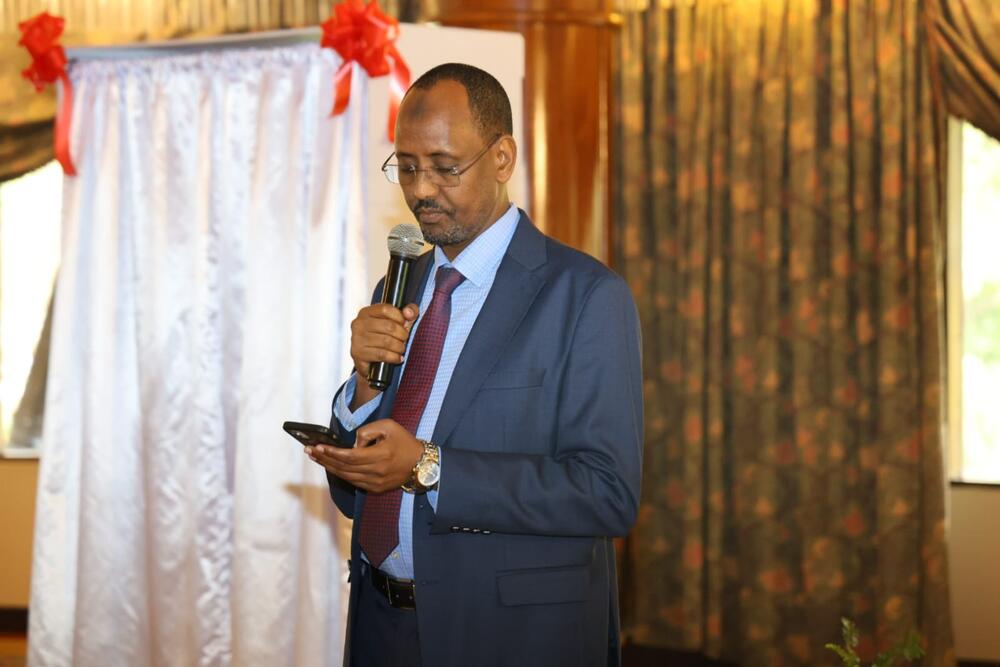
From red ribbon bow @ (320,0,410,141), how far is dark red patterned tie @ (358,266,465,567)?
126 cm

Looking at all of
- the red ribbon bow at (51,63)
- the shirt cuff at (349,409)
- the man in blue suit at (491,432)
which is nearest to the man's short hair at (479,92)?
the man in blue suit at (491,432)

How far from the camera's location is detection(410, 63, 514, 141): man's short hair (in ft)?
6.39

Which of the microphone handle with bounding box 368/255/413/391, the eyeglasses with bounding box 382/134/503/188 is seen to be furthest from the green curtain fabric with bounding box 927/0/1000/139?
the microphone handle with bounding box 368/255/413/391

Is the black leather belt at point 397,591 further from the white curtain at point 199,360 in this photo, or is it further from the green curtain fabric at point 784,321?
the green curtain fabric at point 784,321

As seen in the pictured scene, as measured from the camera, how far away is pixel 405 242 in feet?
6.54

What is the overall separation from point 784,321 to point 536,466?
10.4 feet

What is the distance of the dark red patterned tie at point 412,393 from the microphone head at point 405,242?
0.08 meters

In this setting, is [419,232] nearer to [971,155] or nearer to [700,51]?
[700,51]

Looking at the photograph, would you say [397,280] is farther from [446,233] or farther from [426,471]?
[426,471]

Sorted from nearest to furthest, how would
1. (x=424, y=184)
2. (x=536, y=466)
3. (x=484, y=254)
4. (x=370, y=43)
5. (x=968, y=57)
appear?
(x=536, y=466) < (x=424, y=184) < (x=484, y=254) < (x=370, y=43) < (x=968, y=57)

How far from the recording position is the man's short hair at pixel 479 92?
195 centimetres

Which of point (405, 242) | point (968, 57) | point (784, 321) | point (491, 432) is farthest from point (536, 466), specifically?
point (968, 57)

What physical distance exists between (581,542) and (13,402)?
14.8ft

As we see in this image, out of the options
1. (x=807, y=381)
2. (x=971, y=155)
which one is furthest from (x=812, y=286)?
(x=971, y=155)
